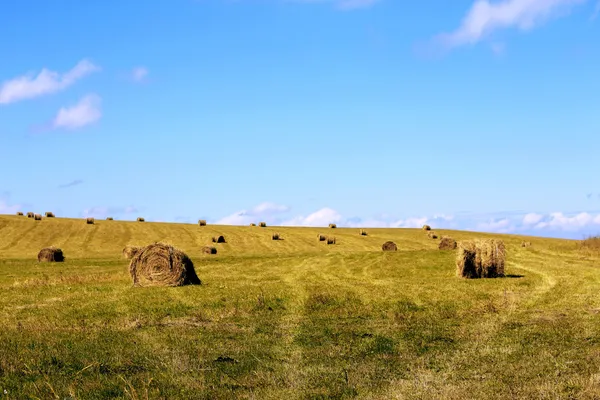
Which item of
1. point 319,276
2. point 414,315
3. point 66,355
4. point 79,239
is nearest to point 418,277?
point 319,276

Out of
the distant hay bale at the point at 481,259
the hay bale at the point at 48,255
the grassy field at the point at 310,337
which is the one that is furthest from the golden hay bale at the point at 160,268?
the hay bale at the point at 48,255

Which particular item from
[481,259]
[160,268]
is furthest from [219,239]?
[481,259]

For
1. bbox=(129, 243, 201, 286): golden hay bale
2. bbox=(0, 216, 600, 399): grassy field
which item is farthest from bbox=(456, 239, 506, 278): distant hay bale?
bbox=(129, 243, 201, 286): golden hay bale

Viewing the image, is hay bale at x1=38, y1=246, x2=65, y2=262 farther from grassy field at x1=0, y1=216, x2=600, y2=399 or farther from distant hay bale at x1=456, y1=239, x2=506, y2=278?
distant hay bale at x1=456, y1=239, x2=506, y2=278

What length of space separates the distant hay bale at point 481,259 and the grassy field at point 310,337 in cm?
81

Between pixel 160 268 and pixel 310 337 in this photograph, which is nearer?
pixel 310 337

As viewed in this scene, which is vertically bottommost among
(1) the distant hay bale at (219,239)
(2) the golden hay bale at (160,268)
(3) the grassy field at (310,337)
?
(3) the grassy field at (310,337)

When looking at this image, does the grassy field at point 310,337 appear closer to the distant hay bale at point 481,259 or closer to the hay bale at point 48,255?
the distant hay bale at point 481,259

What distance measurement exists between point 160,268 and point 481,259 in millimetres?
14655

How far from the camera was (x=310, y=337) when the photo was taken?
15.5 m

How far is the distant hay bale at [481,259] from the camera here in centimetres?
3039

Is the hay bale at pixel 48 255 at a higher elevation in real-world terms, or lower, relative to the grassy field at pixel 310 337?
higher

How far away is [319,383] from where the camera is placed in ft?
35.3

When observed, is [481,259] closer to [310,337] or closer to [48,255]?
[310,337]
